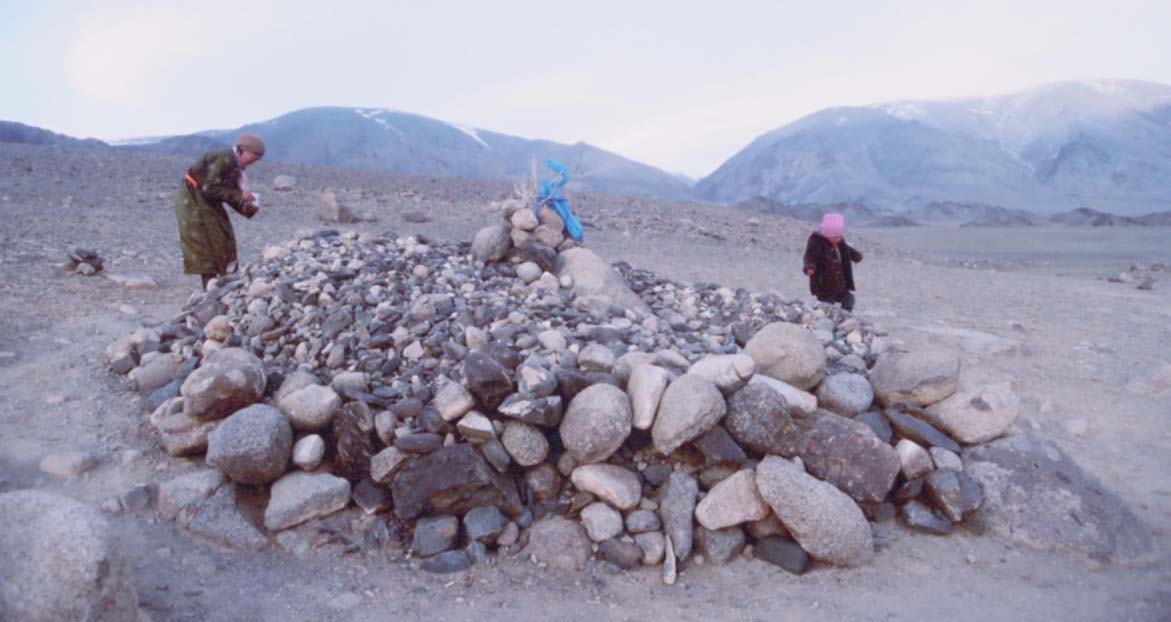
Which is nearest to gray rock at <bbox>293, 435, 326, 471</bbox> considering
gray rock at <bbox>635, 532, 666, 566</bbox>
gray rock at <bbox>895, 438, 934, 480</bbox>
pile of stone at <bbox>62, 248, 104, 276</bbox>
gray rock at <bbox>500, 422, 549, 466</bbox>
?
gray rock at <bbox>500, 422, 549, 466</bbox>

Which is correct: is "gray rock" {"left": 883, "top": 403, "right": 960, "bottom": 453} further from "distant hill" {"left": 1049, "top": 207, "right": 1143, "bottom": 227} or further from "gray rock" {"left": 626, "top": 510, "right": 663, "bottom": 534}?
"distant hill" {"left": 1049, "top": 207, "right": 1143, "bottom": 227}

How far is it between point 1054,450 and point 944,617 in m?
1.47

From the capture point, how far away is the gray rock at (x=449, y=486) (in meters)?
3.27

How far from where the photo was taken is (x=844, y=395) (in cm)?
397

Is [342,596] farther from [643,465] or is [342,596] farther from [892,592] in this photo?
[892,592]

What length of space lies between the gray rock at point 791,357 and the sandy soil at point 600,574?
0.84m

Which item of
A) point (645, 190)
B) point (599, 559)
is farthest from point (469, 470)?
point (645, 190)

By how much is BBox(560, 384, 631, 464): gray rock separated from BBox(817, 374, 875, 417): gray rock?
121 centimetres

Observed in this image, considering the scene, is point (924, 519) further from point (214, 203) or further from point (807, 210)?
point (807, 210)

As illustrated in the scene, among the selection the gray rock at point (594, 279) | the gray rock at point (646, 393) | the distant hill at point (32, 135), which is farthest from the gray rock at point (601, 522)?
the distant hill at point (32, 135)

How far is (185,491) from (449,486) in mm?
1160

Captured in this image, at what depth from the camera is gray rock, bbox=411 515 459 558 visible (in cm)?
317

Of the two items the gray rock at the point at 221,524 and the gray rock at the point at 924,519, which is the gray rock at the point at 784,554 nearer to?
the gray rock at the point at 924,519

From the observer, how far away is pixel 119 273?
7039 millimetres
